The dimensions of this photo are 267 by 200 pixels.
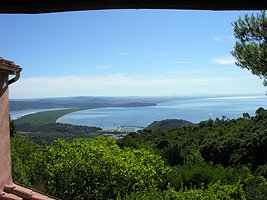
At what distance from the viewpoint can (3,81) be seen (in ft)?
16.4

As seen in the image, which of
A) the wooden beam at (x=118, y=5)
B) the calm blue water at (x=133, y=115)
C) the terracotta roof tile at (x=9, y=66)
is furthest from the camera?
the calm blue water at (x=133, y=115)

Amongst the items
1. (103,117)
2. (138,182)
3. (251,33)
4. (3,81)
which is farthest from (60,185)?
(103,117)

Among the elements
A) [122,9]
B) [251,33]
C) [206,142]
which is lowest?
[206,142]

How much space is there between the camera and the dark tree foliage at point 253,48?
10641 millimetres

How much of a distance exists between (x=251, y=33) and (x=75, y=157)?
697cm

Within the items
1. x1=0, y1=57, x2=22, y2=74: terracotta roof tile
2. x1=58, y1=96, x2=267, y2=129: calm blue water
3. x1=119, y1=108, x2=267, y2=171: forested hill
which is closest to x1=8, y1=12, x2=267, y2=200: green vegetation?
x1=0, y1=57, x2=22, y2=74: terracotta roof tile

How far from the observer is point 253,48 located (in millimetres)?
10664

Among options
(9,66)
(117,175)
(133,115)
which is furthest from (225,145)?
(133,115)

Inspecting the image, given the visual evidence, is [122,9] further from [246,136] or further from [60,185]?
[246,136]

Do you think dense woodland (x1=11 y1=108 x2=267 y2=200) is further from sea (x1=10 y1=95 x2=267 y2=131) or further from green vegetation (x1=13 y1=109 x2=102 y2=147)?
sea (x1=10 y1=95 x2=267 y2=131)

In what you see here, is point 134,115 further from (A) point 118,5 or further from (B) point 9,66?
(A) point 118,5

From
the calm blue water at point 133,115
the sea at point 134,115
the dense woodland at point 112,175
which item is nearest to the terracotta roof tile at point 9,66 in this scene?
the dense woodland at point 112,175

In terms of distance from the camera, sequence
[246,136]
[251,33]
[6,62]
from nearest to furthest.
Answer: [6,62] < [251,33] < [246,136]

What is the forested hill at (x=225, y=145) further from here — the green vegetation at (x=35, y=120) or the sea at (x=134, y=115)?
the green vegetation at (x=35, y=120)
